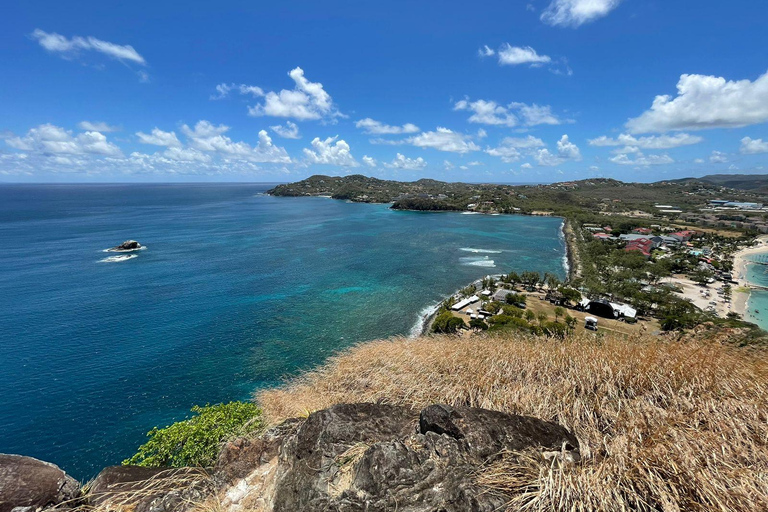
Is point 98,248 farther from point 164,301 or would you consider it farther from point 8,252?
point 164,301

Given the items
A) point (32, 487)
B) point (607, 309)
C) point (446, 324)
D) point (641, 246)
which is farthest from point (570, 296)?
point (32, 487)

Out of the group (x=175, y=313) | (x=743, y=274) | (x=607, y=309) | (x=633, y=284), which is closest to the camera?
(x=175, y=313)

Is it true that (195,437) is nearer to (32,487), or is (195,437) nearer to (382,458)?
(32,487)

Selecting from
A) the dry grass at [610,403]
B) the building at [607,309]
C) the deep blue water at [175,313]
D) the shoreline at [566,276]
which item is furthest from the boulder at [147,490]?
the building at [607,309]

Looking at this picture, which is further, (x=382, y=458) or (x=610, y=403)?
(x=610, y=403)

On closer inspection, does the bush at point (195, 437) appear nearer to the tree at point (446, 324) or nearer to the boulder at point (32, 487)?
the boulder at point (32, 487)

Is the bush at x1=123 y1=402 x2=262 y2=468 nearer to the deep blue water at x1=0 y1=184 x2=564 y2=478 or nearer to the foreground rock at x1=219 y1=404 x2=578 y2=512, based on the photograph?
the foreground rock at x1=219 y1=404 x2=578 y2=512

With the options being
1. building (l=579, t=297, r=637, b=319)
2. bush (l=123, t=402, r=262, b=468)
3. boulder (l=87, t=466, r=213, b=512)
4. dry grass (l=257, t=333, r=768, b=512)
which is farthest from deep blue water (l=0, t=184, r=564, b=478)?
dry grass (l=257, t=333, r=768, b=512)
